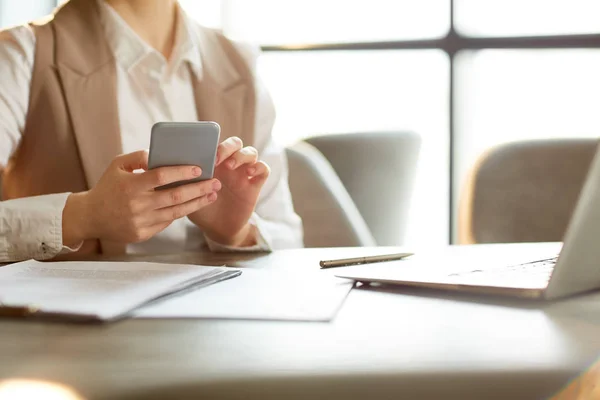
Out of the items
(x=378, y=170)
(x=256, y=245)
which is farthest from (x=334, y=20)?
(x=256, y=245)

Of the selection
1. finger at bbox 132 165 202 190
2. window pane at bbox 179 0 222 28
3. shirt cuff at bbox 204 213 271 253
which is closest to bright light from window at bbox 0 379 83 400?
finger at bbox 132 165 202 190

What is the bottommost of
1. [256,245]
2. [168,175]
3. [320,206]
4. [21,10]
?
[320,206]

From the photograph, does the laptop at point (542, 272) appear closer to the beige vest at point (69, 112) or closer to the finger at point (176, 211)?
the finger at point (176, 211)

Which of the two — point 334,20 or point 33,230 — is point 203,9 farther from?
point 33,230

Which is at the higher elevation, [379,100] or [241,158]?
[241,158]

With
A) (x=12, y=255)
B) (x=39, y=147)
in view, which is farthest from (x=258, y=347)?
(x=39, y=147)

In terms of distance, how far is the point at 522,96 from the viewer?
8.95 feet

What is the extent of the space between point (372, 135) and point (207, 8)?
4.01 ft

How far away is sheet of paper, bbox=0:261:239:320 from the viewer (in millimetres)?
565

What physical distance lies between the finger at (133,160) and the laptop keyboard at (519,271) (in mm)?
512

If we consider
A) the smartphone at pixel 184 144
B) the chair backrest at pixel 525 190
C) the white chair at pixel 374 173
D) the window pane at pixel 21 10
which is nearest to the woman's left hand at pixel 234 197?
the smartphone at pixel 184 144

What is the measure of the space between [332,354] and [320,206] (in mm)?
1490

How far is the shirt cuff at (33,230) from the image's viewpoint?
105cm

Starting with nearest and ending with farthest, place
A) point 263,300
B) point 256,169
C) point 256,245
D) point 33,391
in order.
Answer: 1. point 33,391
2. point 263,300
3. point 256,169
4. point 256,245
